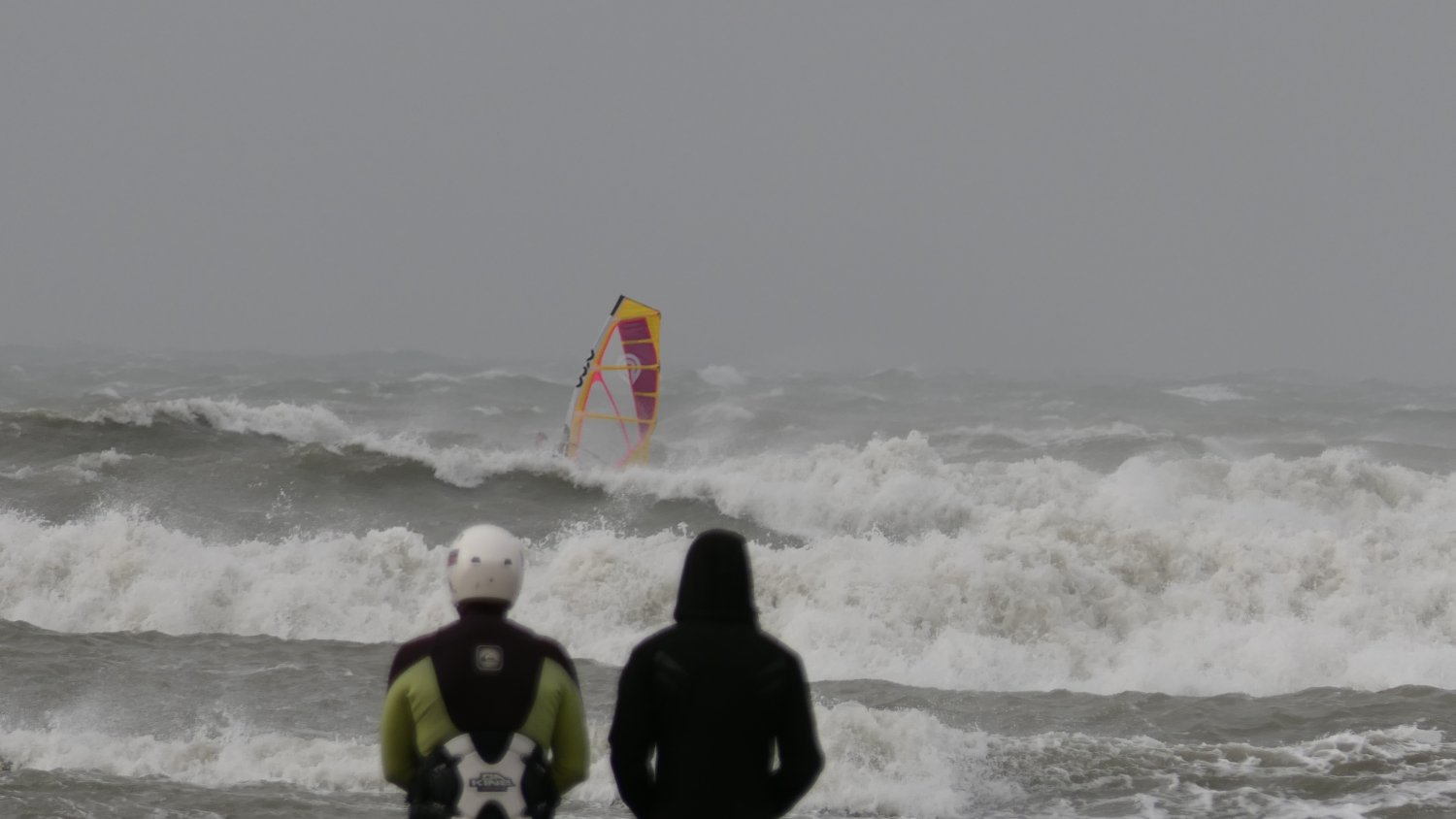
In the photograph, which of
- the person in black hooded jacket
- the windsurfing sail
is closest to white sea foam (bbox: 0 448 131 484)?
the windsurfing sail

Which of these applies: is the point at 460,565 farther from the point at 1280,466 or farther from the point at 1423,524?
the point at 1280,466

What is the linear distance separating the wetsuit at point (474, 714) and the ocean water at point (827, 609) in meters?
4.15

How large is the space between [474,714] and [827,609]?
989 cm

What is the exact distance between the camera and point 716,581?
291 centimetres

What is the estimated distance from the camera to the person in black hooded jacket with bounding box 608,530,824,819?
2.90 metres

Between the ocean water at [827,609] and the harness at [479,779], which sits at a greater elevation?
the harness at [479,779]

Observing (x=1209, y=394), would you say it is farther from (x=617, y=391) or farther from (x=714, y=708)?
(x=714, y=708)

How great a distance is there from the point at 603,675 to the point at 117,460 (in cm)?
1063

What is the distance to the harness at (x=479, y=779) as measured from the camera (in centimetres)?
296

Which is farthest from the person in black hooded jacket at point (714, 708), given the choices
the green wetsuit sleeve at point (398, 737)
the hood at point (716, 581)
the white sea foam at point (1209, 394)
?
the white sea foam at point (1209, 394)

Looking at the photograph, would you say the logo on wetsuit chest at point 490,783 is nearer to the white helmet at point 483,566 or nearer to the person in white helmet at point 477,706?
the person in white helmet at point 477,706

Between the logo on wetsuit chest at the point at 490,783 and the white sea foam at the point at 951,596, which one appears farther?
the white sea foam at the point at 951,596

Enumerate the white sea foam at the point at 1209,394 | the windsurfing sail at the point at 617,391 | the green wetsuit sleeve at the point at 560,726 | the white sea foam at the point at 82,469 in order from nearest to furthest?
the green wetsuit sleeve at the point at 560,726, the white sea foam at the point at 82,469, the windsurfing sail at the point at 617,391, the white sea foam at the point at 1209,394

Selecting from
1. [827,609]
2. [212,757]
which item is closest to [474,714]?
[212,757]
